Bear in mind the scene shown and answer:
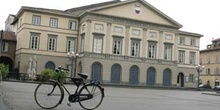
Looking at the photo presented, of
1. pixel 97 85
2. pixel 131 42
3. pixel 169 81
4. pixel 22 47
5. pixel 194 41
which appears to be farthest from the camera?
pixel 194 41

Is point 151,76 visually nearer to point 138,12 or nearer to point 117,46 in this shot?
point 117,46

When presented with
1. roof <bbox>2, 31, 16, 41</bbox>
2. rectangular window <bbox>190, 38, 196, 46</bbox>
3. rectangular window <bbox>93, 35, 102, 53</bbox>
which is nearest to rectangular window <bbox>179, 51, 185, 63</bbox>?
rectangular window <bbox>190, 38, 196, 46</bbox>

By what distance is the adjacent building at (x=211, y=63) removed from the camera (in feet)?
253

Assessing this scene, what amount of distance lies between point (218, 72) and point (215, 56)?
382 centimetres

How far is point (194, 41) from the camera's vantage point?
209 ft

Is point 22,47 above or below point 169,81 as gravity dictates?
above

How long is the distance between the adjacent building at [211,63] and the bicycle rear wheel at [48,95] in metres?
71.8

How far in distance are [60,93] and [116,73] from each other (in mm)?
43109

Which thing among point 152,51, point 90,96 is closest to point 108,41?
point 152,51

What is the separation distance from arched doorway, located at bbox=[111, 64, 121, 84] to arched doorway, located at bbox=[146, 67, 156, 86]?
5398mm

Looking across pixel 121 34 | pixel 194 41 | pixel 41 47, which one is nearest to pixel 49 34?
pixel 41 47

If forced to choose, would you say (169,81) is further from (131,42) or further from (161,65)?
(131,42)

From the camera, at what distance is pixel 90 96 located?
9773 millimetres

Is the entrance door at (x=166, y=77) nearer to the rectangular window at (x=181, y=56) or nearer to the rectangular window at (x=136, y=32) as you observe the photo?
the rectangular window at (x=181, y=56)
